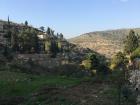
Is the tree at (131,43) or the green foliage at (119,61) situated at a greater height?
the tree at (131,43)

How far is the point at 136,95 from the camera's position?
51.8 metres

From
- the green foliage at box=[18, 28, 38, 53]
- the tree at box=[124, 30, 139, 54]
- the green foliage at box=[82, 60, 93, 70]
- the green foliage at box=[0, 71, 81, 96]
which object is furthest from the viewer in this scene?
the green foliage at box=[18, 28, 38, 53]

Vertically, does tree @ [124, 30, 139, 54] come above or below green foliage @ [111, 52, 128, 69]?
above

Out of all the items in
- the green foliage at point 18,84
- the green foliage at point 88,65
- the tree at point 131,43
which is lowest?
the green foliage at point 18,84

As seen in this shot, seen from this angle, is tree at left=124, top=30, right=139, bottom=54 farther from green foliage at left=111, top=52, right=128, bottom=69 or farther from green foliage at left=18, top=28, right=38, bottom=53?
green foliage at left=18, top=28, right=38, bottom=53

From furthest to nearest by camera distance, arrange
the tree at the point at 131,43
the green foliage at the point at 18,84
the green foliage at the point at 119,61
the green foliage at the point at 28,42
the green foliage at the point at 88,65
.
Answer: the green foliage at the point at 28,42 → the tree at the point at 131,43 → the green foliage at the point at 119,61 → the green foliage at the point at 88,65 → the green foliage at the point at 18,84

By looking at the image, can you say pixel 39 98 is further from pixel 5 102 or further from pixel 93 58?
pixel 93 58

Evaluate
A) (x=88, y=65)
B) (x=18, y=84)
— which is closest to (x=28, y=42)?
(x=88, y=65)

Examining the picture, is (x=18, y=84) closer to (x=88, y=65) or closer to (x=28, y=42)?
(x=88, y=65)

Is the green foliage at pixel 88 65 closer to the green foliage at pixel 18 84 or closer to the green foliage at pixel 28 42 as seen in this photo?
the green foliage at pixel 18 84

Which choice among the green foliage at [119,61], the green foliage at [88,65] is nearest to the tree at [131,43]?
the green foliage at [119,61]

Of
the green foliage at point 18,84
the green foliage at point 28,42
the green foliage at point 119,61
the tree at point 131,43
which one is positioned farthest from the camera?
the green foliage at point 28,42

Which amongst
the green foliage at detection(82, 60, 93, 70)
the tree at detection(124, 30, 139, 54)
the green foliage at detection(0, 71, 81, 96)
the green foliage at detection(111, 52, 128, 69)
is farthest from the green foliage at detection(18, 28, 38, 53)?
the green foliage at detection(0, 71, 81, 96)

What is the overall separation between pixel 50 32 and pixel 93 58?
110 meters
